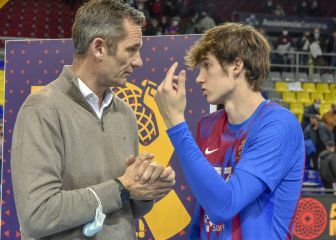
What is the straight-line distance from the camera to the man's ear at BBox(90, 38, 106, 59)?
2.09m

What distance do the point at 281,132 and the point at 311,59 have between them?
45.7ft

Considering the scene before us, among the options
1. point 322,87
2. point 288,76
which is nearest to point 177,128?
point 288,76

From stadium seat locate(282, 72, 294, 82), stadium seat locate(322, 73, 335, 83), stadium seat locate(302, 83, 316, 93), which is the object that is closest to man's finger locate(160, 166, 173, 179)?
stadium seat locate(282, 72, 294, 82)

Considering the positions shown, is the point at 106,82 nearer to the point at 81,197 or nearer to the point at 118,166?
the point at 118,166

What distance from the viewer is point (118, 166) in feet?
6.94

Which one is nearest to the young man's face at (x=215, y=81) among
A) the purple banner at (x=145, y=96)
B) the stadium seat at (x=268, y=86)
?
the purple banner at (x=145, y=96)

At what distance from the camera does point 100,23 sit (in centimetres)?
208

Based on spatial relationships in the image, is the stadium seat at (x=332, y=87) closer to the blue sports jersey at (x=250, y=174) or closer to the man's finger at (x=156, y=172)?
the blue sports jersey at (x=250, y=174)

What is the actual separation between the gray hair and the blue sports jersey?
0.38 m

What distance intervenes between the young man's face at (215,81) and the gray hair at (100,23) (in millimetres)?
305

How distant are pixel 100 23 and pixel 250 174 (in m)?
0.68

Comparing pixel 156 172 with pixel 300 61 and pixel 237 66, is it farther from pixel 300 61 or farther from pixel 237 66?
pixel 300 61

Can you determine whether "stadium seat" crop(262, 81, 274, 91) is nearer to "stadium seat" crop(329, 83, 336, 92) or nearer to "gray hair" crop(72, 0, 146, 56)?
"stadium seat" crop(329, 83, 336, 92)

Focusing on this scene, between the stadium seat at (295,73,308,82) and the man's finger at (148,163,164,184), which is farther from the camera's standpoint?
the stadium seat at (295,73,308,82)
